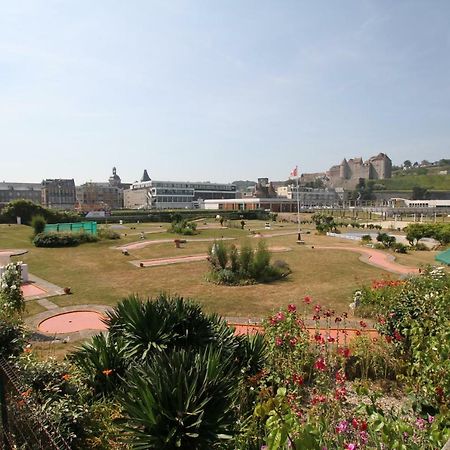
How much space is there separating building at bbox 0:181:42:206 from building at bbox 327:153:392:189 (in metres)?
142

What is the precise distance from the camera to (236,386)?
4.27 meters

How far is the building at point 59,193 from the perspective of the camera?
125312 millimetres

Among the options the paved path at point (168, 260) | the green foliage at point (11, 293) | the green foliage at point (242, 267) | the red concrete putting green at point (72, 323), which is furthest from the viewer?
the paved path at point (168, 260)

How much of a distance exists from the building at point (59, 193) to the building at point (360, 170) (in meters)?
132

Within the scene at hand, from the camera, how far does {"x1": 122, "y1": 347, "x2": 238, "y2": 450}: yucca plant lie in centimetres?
349

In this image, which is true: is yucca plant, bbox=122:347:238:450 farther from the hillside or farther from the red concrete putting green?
the hillside

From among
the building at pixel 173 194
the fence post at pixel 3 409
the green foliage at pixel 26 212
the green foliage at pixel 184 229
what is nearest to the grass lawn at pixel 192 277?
the fence post at pixel 3 409

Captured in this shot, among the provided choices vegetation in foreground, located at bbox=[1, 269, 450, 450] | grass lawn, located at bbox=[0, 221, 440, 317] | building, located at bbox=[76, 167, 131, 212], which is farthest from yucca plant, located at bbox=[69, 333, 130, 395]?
building, located at bbox=[76, 167, 131, 212]

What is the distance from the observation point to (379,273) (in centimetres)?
1892

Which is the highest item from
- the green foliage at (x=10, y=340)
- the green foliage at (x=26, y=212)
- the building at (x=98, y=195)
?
the building at (x=98, y=195)

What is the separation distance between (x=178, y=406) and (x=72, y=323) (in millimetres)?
8177

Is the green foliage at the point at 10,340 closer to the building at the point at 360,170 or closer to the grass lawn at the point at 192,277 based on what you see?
the grass lawn at the point at 192,277

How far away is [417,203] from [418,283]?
131 metres

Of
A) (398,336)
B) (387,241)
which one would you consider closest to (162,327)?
(398,336)
